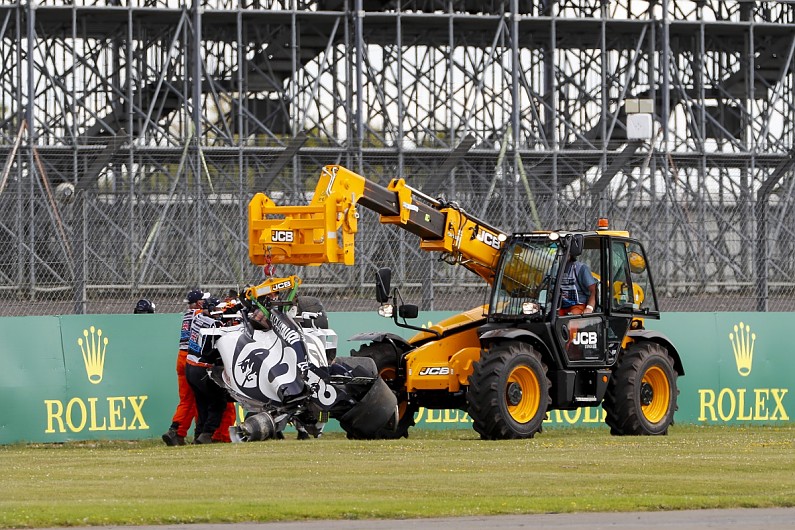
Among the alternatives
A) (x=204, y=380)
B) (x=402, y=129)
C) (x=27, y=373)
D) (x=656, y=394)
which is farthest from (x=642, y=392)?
(x=402, y=129)

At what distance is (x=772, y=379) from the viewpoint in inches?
862

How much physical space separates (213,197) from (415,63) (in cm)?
1772

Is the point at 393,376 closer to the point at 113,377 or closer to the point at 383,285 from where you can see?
the point at 383,285

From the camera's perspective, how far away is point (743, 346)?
2180 centimetres

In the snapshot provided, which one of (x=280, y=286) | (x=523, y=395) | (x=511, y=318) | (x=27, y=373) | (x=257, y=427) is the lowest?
(x=257, y=427)

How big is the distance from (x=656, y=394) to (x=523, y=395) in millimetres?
2058

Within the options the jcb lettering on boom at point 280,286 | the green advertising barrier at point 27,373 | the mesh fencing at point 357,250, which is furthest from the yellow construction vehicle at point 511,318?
the green advertising barrier at point 27,373

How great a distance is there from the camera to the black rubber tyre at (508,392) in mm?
16938

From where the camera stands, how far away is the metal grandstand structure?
23.1 meters

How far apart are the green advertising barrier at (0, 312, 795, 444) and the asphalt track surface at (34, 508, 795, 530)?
866 centimetres

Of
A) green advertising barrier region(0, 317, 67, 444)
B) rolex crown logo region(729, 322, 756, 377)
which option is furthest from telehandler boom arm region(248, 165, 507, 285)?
rolex crown logo region(729, 322, 756, 377)

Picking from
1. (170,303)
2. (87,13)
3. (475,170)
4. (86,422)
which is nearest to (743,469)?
(86,422)

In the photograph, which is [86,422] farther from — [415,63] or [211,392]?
[415,63]

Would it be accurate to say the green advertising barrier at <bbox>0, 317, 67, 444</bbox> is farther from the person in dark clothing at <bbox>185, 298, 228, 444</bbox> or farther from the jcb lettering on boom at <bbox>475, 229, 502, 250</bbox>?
the jcb lettering on boom at <bbox>475, 229, 502, 250</bbox>
